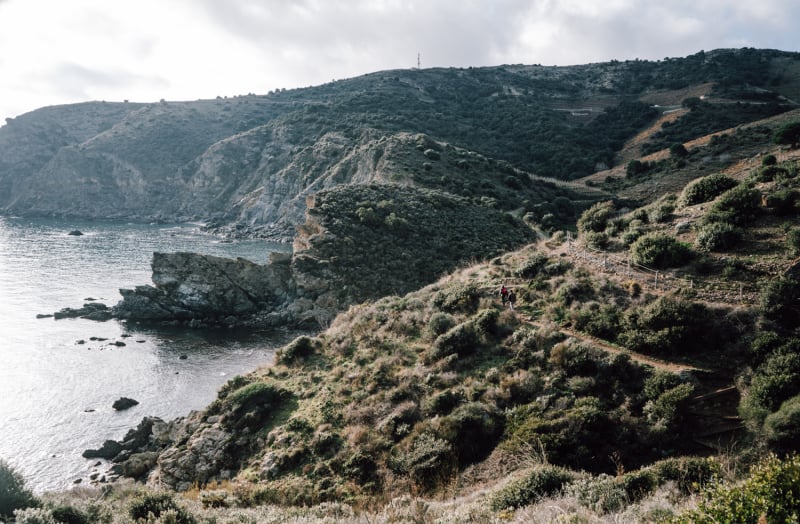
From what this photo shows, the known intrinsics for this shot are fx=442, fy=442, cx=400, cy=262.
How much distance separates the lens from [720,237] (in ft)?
61.2

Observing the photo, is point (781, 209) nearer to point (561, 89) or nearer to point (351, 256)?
point (351, 256)

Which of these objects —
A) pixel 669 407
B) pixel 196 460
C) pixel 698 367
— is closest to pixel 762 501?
pixel 669 407

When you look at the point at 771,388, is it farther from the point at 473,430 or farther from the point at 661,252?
the point at 473,430

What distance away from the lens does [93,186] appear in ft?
452

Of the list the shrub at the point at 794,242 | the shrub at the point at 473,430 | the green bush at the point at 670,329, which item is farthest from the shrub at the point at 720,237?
the shrub at the point at 473,430

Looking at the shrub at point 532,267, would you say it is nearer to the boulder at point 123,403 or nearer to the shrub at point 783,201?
the shrub at point 783,201

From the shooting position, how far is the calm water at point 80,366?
27609 millimetres

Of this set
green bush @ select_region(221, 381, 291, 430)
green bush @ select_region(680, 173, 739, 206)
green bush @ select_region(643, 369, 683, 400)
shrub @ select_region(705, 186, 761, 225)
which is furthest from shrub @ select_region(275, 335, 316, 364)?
green bush @ select_region(680, 173, 739, 206)

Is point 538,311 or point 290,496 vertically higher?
point 538,311

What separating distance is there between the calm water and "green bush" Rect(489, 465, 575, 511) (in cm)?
2431

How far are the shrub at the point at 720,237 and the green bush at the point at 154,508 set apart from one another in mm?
21002

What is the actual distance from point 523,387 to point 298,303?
36491mm

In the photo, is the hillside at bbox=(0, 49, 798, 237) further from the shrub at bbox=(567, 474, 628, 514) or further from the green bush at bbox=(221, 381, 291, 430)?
the shrub at bbox=(567, 474, 628, 514)

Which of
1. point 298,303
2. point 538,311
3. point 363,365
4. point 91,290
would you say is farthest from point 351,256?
point 91,290
